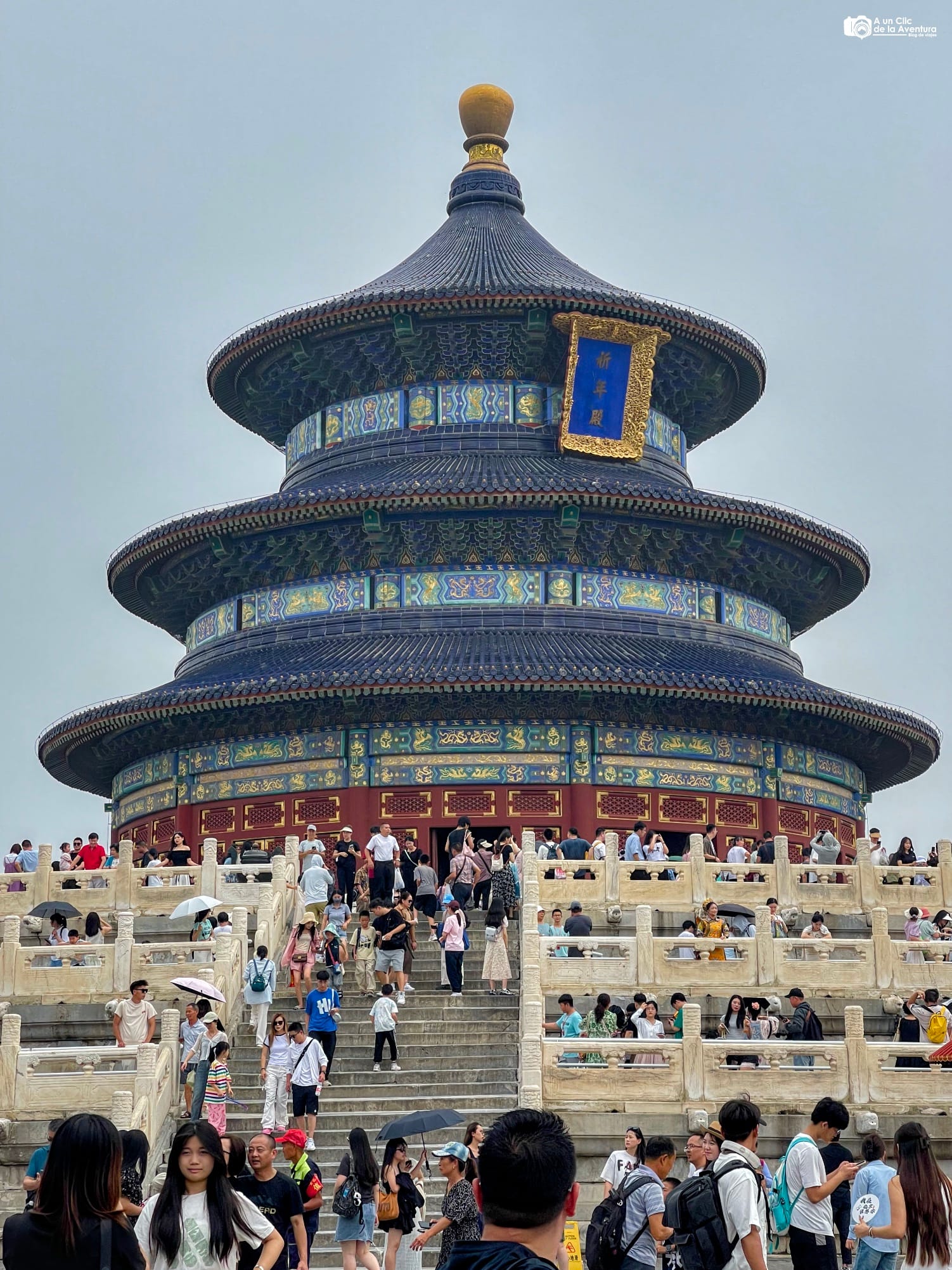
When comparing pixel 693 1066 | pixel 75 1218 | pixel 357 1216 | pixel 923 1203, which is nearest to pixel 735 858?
pixel 693 1066

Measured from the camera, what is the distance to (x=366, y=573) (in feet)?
142

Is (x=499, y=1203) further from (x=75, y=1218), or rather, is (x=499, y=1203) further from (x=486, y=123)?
(x=486, y=123)

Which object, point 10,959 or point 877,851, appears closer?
point 10,959

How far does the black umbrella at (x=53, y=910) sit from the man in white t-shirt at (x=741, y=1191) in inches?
669

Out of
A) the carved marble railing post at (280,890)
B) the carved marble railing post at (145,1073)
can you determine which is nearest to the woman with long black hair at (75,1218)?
the carved marble railing post at (145,1073)

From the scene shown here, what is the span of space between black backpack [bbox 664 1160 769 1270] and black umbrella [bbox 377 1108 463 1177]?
467 centimetres

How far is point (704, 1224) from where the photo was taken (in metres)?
11.3

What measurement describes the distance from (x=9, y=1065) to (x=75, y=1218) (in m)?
12.3

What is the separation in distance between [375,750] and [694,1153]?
90.8 ft

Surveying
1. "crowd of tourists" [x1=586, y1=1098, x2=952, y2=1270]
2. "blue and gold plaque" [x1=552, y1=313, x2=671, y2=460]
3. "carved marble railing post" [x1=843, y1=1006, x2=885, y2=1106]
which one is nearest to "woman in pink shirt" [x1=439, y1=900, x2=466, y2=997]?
"carved marble railing post" [x1=843, y1=1006, x2=885, y2=1106]

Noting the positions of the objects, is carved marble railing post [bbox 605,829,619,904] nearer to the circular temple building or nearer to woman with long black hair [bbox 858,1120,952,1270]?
the circular temple building

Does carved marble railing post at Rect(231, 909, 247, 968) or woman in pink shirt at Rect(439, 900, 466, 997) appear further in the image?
woman in pink shirt at Rect(439, 900, 466, 997)

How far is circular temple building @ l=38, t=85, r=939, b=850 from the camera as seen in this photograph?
131ft

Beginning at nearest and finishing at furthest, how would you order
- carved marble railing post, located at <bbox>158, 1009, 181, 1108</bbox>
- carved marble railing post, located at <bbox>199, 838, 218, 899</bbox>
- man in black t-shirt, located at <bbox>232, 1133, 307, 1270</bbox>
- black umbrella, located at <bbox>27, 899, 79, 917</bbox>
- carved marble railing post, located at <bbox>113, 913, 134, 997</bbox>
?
1. man in black t-shirt, located at <bbox>232, 1133, 307, 1270</bbox>
2. carved marble railing post, located at <bbox>158, 1009, 181, 1108</bbox>
3. carved marble railing post, located at <bbox>113, 913, 134, 997</bbox>
4. carved marble railing post, located at <bbox>199, 838, 218, 899</bbox>
5. black umbrella, located at <bbox>27, 899, 79, 917</bbox>
